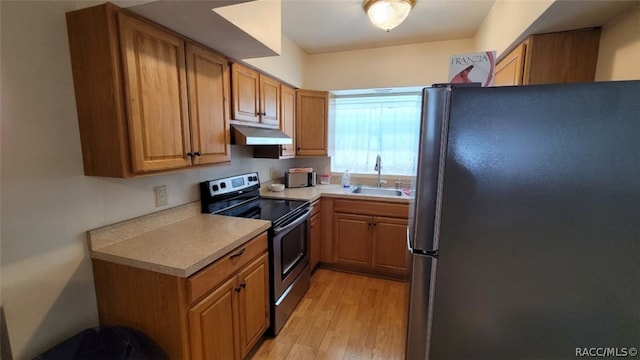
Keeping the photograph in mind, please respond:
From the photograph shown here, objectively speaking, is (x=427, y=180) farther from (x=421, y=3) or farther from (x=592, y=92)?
(x=421, y=3)

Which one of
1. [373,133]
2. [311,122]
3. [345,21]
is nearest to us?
[345,21]

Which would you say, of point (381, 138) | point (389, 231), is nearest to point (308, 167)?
point (381, 138)

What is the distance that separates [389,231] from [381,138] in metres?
1.22

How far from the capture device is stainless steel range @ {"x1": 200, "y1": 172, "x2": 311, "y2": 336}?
1893mm

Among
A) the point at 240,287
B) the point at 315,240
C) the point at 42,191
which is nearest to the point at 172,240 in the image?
the point at 240,287

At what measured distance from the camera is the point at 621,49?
1188mm

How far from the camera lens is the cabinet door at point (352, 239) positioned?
2770 mm

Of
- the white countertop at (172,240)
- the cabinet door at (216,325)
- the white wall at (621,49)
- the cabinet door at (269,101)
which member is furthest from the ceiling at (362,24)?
the cabinet door at (216,325)

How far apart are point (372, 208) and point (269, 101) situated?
1477 millimetres

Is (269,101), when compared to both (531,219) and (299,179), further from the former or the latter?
(531,219)

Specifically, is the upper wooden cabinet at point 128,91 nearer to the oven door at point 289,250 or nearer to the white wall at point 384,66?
the oven door at point 289,250

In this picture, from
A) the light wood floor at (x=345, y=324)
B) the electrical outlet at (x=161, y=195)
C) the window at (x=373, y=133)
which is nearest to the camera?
the electrical outlet at (x=161, y=195)

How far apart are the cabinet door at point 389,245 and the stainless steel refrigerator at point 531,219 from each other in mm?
1673

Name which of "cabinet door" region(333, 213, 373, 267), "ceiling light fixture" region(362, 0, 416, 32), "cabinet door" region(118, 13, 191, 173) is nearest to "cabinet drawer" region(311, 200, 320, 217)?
"cabinet door" region(333, 213, 373, 267)
